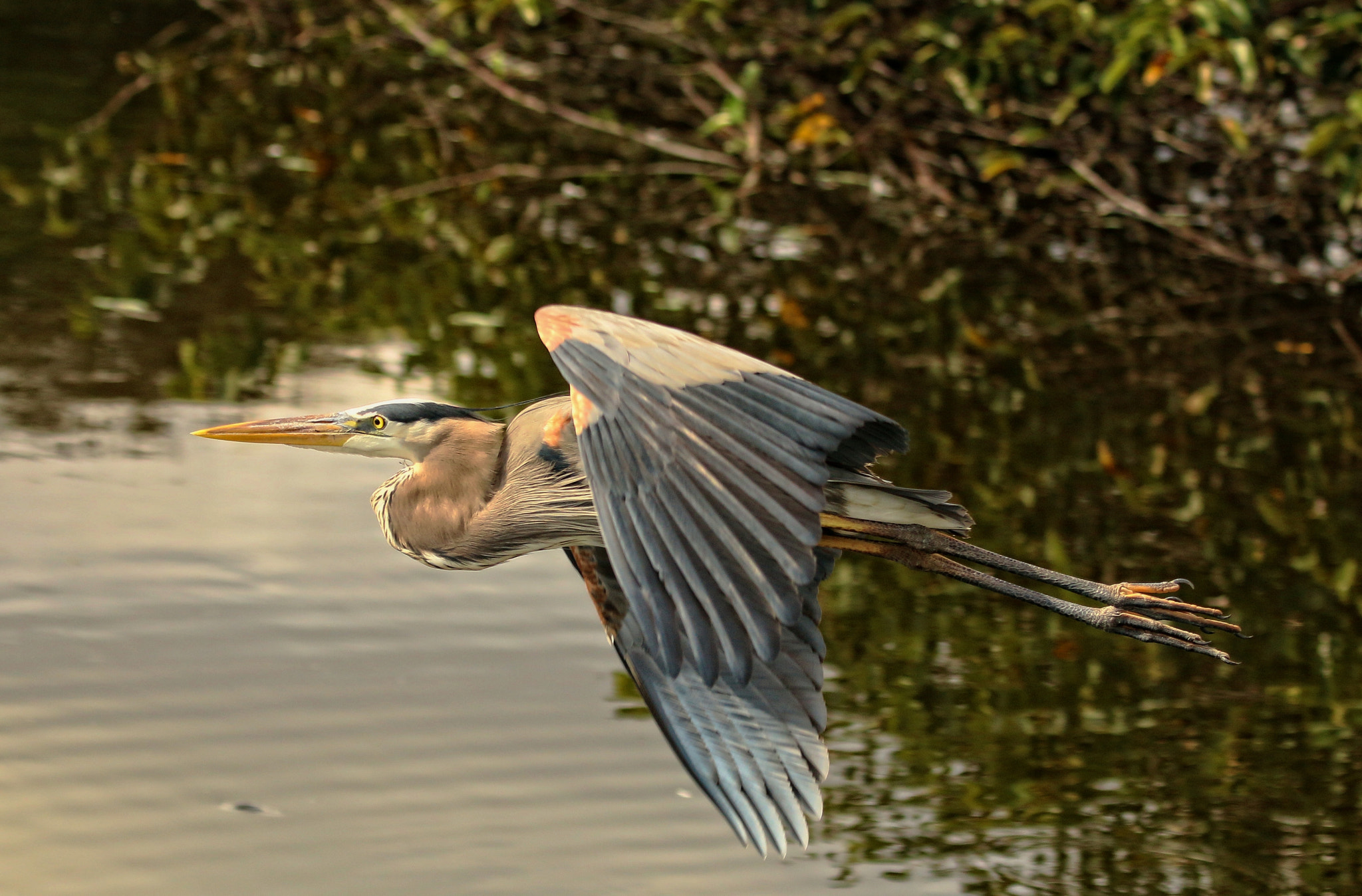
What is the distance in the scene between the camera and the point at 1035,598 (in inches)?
130

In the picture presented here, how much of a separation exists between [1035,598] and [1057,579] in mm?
61

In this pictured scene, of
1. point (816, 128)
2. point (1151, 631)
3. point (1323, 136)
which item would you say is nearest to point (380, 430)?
point (1151, 631)

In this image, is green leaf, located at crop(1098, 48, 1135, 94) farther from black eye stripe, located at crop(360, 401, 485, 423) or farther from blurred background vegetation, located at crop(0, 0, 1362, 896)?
black eye stripe, located at crop(360, 401, 485, 423)

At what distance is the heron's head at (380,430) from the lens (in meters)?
2.98

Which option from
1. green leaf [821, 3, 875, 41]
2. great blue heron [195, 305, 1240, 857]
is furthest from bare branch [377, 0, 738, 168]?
great blue heron [195, 305, 1240, 857]

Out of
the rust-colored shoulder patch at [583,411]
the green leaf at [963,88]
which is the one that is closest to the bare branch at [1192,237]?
the green leaf at [963,88]

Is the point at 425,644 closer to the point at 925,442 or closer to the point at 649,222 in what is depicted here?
the point at 925,442

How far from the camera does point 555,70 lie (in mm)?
10664

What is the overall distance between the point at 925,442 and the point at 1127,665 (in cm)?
145

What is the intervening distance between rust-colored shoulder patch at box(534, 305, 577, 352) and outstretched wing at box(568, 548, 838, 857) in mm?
496

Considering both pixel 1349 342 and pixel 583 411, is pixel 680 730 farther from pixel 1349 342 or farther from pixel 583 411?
pixel 1349 342

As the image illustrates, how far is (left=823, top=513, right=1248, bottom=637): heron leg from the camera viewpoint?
10.6 ft

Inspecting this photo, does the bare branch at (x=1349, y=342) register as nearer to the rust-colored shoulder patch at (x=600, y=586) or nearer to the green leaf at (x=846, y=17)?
the green leaf at (x=846, y=17)

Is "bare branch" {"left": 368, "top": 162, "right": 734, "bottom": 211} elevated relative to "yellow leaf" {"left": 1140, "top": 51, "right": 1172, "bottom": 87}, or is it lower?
lower
